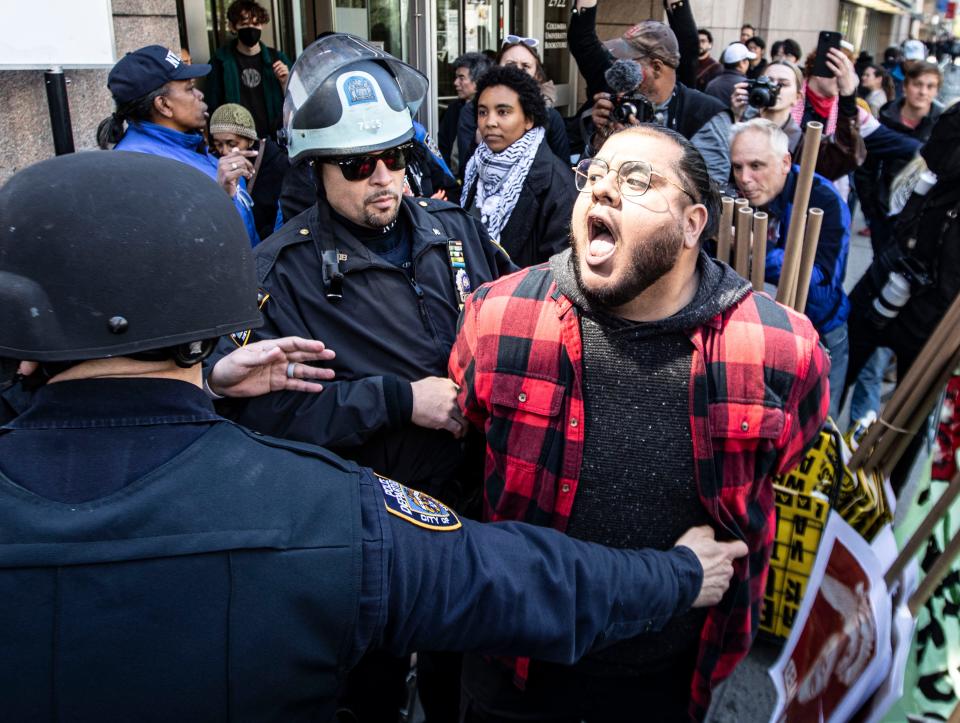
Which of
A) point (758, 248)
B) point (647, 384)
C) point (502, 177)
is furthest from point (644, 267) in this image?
point (502, 177)

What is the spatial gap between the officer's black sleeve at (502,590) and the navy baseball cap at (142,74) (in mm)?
2807

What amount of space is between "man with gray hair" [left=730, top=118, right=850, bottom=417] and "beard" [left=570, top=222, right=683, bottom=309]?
1.52 metres

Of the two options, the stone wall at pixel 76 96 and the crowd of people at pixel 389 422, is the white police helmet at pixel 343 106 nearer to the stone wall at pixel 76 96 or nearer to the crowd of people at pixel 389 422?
the crowd of people at pixel 389 422

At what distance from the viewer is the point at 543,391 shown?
1.64m

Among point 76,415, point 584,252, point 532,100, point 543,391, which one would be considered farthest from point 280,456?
point 532,100

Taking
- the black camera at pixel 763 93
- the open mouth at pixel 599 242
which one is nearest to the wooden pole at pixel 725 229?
the open mouth at pixel 599 242

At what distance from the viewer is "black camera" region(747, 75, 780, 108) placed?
13.1ft

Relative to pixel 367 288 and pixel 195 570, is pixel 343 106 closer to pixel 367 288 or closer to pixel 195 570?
pixel 367 288

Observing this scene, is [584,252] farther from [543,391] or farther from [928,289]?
[928,289]

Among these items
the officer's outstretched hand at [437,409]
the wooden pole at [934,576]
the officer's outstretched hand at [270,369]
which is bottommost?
the wooden pole at [934,576]

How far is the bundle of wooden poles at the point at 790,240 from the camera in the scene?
2031 mm

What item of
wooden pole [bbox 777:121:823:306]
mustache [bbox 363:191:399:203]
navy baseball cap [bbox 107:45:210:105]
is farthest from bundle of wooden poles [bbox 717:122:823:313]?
navy baseball cap [bbox 107:45:210:105]

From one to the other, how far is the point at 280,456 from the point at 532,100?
2.69 m

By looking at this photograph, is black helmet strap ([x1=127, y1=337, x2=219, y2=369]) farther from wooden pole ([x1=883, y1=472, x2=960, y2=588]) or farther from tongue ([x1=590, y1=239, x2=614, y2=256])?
wooden pole ([x1=883, y1=472, x2=960, y2=588])
